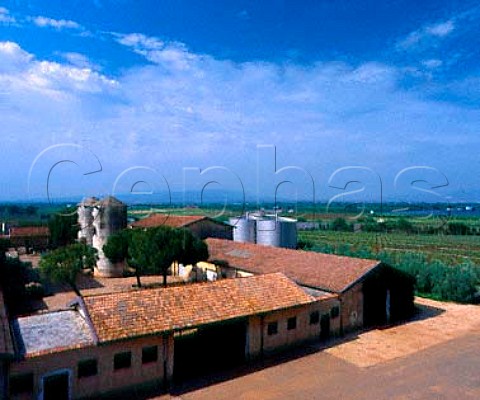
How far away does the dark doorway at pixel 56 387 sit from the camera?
533 inches

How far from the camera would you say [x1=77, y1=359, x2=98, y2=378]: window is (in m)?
14.1

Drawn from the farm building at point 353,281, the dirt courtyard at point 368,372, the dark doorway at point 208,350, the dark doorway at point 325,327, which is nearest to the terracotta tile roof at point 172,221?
the farm building at point 353,281

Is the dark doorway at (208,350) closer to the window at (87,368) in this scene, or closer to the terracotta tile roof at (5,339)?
the window at (87,368)

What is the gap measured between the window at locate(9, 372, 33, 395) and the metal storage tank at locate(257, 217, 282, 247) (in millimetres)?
36524

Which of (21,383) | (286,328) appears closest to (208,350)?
(286,328)

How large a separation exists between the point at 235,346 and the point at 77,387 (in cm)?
733

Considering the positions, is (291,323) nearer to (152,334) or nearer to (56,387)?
(152,334)

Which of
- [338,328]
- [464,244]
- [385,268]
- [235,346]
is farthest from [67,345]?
[464,244]

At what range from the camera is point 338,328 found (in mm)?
22094

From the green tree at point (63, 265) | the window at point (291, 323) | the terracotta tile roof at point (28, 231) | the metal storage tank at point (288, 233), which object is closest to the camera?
the window at point (291, 323)

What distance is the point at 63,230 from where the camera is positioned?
49125 millimetres

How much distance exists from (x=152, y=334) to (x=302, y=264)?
13.9 metres

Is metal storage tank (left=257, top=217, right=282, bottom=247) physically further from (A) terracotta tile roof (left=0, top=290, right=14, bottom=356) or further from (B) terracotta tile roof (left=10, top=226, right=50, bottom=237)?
(A) terracotta tile roof (left=0, top=290, right=14, bottom=356)

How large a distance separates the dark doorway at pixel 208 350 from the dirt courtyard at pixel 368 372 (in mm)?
860
